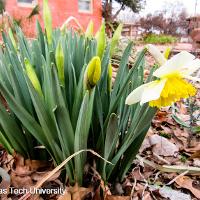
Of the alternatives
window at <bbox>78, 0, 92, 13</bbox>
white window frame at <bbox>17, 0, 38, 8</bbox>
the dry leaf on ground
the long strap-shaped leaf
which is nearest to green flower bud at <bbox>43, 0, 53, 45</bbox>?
the long strap-shaped leaf

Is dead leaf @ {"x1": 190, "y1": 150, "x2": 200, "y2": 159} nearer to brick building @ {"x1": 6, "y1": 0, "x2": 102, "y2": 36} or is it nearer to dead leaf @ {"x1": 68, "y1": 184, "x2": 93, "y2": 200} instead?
dead leaf @ {"x1": 68, "y1": 184, "x2": 93, "y2": 200}

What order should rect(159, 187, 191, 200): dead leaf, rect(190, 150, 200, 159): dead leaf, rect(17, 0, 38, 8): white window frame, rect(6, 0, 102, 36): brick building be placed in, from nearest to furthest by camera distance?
rect(159, 187, 191, 200): dead leaf → rect(190, 150, 200, 159): dead leaf → rect(6, 0, 102, 36): brick building → rect(17, 0, 38, 8): white window frame

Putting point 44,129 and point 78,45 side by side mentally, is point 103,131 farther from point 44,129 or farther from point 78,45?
point 78,45

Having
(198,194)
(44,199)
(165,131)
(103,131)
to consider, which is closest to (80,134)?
(103,131)

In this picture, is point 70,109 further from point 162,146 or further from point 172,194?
point 162,146

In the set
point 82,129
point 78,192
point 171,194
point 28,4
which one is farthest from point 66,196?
point 28,4
